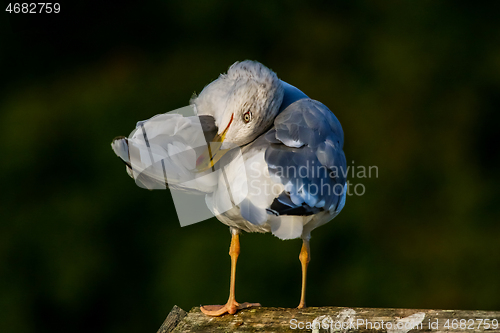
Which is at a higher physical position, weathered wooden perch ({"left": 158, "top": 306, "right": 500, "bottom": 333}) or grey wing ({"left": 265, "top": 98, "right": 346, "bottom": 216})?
grey wing ({"left": 265, "top": 98, "right": 346, "bottom": 216})

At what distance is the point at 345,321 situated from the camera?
1091mm

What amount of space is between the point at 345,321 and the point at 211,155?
1.48ft

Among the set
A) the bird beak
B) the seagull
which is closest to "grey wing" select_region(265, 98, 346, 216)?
the seagull

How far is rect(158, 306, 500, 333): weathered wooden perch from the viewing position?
3.42 feet

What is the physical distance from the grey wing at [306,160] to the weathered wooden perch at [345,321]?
219 millimetres

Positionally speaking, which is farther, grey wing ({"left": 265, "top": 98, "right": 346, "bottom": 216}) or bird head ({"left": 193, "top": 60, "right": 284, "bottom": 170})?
bird head ({"left": 193, "top": 60, "right": 284, "bottom": 170})

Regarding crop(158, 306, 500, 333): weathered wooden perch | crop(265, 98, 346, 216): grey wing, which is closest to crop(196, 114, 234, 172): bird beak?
crop(265, 98, 346, 216): grey wing

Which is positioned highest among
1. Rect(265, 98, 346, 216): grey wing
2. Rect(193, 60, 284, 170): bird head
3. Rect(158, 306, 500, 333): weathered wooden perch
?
Rect(193, 60, 284, 170): bird head

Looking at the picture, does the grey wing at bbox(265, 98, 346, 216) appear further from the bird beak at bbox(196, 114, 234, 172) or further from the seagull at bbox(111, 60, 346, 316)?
the bird beak at bbox(196, 114, 234, 172)

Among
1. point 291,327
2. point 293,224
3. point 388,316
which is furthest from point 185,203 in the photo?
point 388,316

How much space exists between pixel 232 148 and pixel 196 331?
1.36 ft

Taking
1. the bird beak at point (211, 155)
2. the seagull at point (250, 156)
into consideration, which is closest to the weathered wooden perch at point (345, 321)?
the seagull at point (250, 156)

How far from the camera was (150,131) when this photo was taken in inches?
48.6

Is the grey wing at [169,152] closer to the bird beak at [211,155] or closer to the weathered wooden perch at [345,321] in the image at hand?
the bird beak at [211,155]
